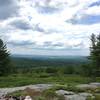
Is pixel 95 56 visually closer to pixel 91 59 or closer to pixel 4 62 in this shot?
pixel 91 59

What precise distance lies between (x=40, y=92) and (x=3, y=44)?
48.3 meters

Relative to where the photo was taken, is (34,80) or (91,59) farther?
(91,59)

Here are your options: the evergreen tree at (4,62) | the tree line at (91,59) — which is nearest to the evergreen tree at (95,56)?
the tree line at (91,59)

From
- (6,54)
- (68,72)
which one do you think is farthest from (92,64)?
(68,72)

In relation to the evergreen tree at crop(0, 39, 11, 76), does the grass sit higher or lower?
lower

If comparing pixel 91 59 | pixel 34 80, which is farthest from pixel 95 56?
pixel 34 80

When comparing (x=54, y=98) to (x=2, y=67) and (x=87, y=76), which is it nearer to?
(x=2, y=67)

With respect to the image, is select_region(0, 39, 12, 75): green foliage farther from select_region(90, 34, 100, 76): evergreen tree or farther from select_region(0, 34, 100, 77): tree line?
select_region(90, 34, 100, 76): evergreen tree

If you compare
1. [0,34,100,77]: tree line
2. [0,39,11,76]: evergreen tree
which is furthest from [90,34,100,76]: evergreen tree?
[0,39,11,76]: evergreen tree

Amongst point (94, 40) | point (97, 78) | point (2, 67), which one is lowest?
point (97, 78)

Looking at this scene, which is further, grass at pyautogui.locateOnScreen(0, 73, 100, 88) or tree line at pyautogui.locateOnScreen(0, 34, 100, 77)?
tree line at pyautogui.locateOnScreen(0, 34, 100, 77)

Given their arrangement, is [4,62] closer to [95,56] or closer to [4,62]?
[4,62]

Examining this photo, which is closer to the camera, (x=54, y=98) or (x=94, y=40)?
(x=54, y=98)

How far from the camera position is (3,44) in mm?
69812
